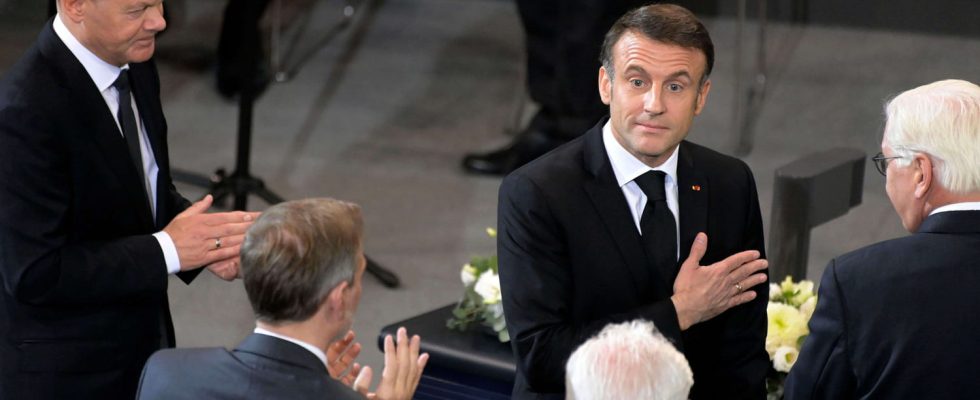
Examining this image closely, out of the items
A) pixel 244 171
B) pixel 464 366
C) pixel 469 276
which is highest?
pixel 469 276

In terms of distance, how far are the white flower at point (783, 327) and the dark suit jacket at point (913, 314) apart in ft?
3.18

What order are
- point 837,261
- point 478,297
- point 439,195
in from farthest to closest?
point 439,195, point 478,297, point 837,261

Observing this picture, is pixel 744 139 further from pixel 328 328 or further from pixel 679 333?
pixel 328 328

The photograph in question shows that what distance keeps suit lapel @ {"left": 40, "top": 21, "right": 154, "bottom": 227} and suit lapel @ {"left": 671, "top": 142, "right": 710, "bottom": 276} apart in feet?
3.49

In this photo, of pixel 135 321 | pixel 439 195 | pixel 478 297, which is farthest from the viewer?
pixel 439 195

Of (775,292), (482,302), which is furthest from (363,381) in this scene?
(775,292)

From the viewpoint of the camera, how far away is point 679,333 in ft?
8.93

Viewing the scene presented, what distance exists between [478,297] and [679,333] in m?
1.16

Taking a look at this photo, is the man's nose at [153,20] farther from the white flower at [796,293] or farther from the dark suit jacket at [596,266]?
the white flower at [796,293]

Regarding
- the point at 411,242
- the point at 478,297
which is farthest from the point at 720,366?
the point at 411,242

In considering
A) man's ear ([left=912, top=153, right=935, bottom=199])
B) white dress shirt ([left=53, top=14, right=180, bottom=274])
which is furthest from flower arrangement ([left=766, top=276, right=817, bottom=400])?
white dress shirt ([left=53, top=14, right=180, bottom=274])

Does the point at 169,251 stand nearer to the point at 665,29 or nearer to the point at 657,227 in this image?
the point at 657,227

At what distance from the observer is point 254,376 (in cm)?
235

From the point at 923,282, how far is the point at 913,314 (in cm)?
5
